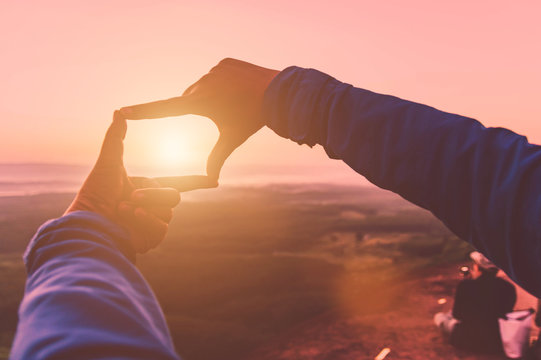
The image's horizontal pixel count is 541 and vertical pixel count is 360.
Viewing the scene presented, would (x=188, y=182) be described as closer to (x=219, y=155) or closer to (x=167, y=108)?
(x=219, y=155)

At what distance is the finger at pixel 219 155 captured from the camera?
90cm

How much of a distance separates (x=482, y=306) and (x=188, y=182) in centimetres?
614

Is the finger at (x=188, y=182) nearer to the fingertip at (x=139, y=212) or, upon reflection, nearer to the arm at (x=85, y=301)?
the fingertip at (x=139, y=212)

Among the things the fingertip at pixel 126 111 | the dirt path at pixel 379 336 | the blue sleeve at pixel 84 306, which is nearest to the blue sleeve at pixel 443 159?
the blue sleeve at pixel 84 306

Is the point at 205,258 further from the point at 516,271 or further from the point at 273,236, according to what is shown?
the point at 516,271

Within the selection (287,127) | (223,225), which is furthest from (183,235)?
(287,127)

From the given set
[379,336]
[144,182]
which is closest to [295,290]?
[379,336]

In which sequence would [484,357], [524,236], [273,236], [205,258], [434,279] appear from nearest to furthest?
[524,236] → [484,357] → [434,279] → [205,258] → [273,236]

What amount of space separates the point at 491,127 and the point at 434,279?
1174 cm

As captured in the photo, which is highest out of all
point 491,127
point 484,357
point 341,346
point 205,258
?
point 491,127

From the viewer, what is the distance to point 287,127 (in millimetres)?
701

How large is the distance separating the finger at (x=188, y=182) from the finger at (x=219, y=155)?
3cm

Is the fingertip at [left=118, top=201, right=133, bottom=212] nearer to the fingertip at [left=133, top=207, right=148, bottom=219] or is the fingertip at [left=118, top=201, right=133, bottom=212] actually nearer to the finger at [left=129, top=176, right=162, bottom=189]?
the fingertip at [left=133, top=207, right=148, bottom=219]

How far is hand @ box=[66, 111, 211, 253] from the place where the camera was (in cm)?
100
